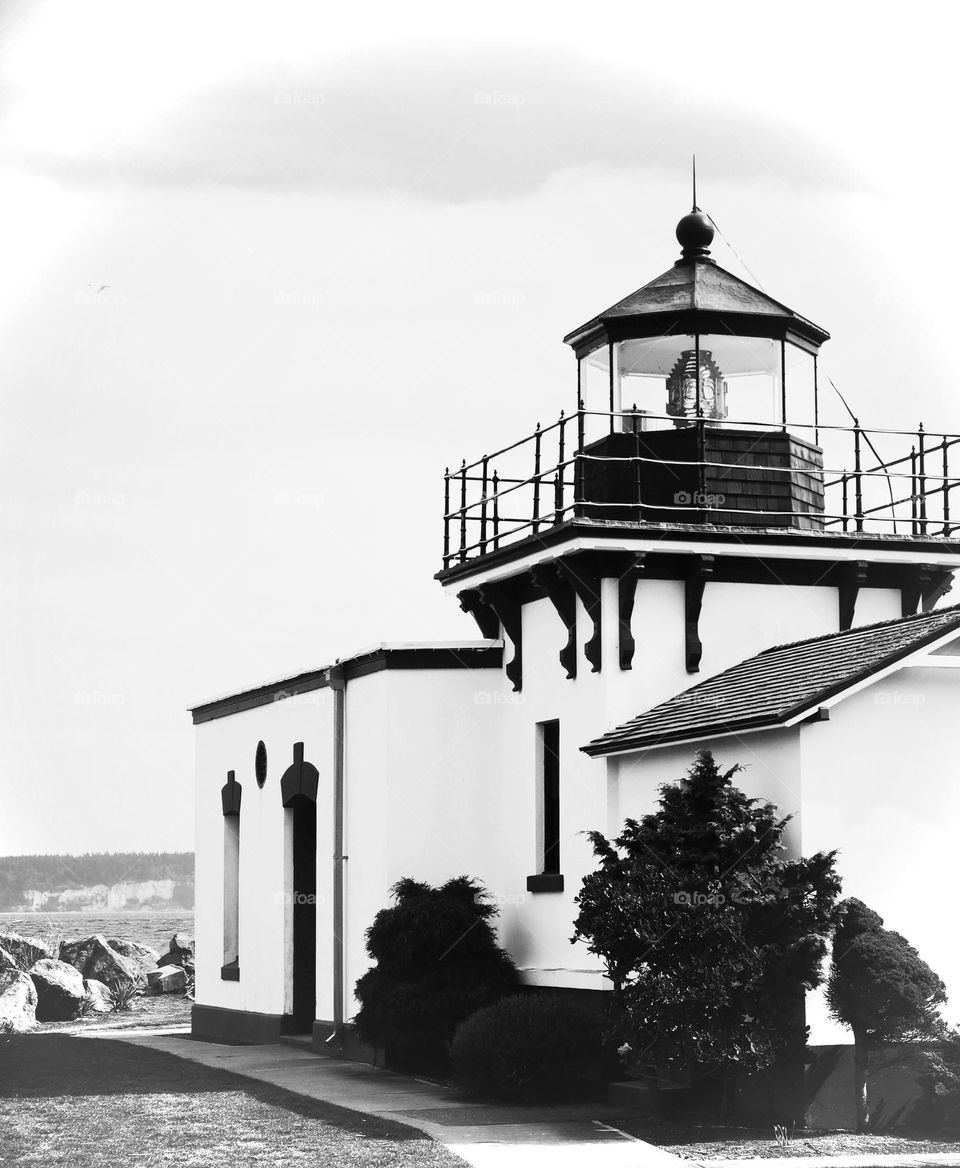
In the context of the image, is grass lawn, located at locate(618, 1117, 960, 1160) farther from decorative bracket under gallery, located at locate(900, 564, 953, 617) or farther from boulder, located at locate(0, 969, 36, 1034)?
boulder, located at locate(0, 969, 36, 1034)

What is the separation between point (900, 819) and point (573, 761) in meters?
A: 3.98

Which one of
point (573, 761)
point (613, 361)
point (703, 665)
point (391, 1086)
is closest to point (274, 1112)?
point (391, 1086)

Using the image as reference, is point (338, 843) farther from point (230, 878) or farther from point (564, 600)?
point (230, 878)

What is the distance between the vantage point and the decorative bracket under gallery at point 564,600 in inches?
664

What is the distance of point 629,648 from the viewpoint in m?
16.5

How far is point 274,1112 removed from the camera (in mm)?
14094

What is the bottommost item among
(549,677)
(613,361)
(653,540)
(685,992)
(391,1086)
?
(391,1086)

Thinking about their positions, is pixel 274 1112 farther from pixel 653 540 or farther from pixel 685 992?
pixel 653 540

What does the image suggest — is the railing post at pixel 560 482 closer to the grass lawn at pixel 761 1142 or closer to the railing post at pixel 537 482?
the railing post at pixel 537 482

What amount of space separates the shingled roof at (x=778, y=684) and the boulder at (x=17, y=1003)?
45.4ft

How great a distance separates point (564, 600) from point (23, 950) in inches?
739

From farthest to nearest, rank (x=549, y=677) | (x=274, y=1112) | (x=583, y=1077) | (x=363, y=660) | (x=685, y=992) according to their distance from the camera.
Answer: (x=363, y=660), (x=549, y=677), (x=583, y=1077), (x=274, y=1112), (x=685, y=992)
